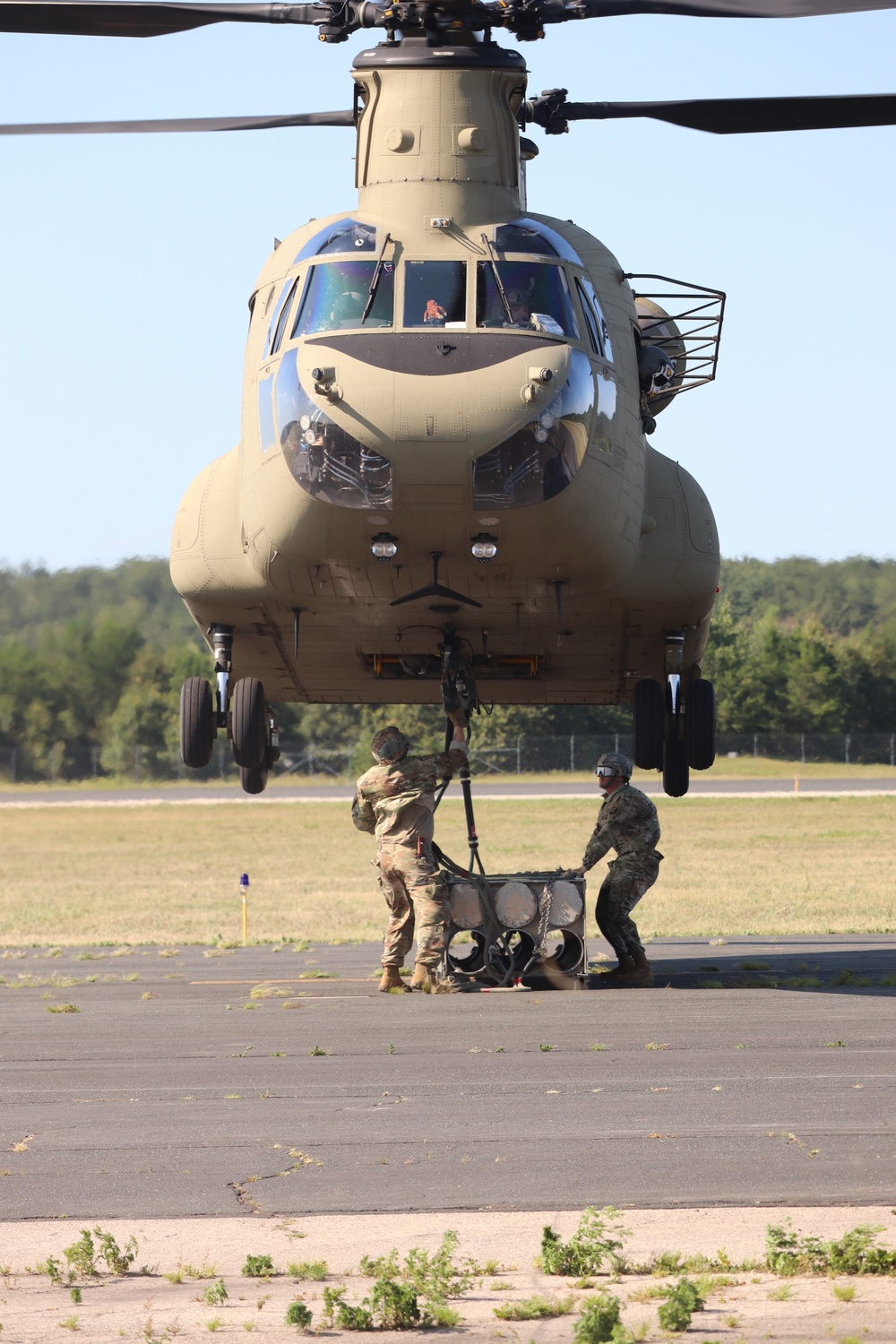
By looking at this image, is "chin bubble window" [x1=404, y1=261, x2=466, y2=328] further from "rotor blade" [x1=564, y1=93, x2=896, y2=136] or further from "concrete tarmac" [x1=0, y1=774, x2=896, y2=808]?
"concrete tarmac" [x1=0, y1=774, x2=896, y2=808]

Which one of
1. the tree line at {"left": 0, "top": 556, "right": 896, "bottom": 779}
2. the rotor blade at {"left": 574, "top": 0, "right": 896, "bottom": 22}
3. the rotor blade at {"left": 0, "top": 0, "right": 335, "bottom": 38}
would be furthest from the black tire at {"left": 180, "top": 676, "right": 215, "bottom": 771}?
the tree line at {"left": 0, "top": 556, "right": 896, "bottom": 779}

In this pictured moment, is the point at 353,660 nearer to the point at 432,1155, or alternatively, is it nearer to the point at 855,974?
the point at 855,974

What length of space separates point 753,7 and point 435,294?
296 centimetres

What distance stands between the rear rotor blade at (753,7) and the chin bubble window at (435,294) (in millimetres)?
2433

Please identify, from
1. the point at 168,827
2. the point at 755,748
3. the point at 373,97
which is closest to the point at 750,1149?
the point at 373,97

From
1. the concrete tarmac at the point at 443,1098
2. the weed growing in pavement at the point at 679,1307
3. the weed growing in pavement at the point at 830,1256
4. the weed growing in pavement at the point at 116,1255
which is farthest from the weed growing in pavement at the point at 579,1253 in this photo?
the weed growing in pavement at the point at 116,1255

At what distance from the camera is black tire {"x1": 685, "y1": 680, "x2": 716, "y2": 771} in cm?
1445

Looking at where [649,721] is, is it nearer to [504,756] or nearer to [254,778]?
[254,778]

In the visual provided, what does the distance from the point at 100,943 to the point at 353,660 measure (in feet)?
→ 22.3

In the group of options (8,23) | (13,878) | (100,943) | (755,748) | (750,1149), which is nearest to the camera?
(750,1149)

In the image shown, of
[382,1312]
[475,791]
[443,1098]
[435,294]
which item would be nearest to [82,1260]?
[382,1312]

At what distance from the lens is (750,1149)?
698 cm

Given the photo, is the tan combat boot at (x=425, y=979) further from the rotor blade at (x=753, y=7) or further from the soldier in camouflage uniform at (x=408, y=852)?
the rotor blade at (x=753, y=7)

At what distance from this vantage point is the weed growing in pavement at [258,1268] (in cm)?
532
